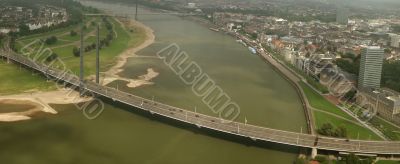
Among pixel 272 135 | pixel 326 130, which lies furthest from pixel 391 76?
pixel 272 135

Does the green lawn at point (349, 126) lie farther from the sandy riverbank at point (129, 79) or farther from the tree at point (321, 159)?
the sandy riverbank at point (129, 79)

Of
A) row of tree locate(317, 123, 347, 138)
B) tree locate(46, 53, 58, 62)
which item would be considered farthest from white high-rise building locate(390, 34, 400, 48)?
tree locate(46, 53, 58, 62)

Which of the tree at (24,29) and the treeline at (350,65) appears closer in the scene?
the treeline at (350,65)

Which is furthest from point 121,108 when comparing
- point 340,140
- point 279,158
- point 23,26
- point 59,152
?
point 23,26

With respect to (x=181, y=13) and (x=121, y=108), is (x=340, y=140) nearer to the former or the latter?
(x=121, y=108)

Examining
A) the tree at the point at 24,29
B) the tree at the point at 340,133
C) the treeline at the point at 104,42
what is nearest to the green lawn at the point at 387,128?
the tree at the point at 340,133

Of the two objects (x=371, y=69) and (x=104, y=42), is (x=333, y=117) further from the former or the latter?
(x=104, y=42)

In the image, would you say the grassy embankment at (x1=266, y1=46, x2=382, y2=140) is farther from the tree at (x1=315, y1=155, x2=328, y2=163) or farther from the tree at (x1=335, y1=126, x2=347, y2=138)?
the tree at (x1=315, y1=155, x2=328, y2=163)
